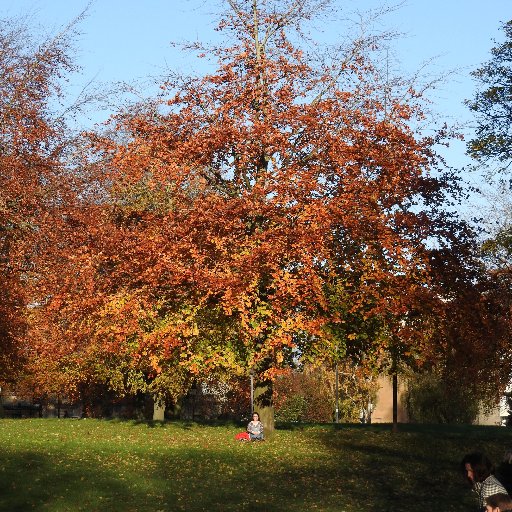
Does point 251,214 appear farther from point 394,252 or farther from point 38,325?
point 38,325

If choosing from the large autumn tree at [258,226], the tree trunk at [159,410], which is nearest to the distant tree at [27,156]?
the large autumn tree at [258,226]

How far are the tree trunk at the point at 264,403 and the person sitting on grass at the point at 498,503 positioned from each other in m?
24.3

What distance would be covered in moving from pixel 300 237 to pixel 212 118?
655cm

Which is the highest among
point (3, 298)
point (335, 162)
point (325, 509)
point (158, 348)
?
point (335, 162)

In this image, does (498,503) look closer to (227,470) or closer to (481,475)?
(481,475)

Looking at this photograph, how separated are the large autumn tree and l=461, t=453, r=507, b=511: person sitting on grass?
1984 cm

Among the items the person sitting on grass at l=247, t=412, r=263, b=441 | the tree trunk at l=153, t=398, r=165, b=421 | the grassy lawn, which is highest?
the tree trunk at l=153, t=398, r=165, b=421

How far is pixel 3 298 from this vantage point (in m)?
41.1

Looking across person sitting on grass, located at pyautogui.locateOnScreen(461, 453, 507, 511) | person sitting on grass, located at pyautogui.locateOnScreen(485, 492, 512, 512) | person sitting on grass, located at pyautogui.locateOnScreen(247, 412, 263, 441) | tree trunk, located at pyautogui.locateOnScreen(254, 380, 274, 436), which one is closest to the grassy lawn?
person sitting on grass, located at pyautogui.locateOnScreen(247, 412, 263, 441)

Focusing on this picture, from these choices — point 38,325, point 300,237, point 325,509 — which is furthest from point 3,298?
point 325,509

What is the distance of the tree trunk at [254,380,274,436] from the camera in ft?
115

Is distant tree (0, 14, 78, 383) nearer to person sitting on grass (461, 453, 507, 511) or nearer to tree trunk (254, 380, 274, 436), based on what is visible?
tree trunk (254, 380, 274, 436)

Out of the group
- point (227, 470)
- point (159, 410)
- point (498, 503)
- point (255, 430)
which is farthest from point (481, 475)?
point (159, 410)

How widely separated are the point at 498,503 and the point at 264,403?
2503 cm
